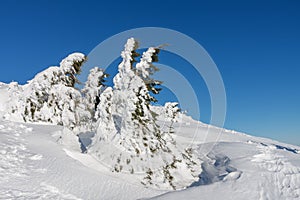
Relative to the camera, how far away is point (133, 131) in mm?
12227

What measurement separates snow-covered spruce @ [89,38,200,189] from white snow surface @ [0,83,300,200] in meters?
0.63

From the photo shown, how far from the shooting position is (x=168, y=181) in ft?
41.2

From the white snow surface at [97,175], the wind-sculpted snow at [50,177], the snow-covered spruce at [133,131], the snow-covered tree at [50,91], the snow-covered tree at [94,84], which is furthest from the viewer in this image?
the snow-covered tree at [50,91]

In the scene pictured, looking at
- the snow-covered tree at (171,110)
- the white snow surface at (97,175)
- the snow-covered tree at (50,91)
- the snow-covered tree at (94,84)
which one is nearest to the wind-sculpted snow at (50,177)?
the white snow surface at (97,175)

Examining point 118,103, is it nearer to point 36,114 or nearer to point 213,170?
point 213,170

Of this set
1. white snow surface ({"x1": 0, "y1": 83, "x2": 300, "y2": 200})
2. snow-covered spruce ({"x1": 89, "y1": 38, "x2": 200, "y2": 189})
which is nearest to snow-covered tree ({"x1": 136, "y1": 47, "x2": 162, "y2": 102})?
snow-covered spruce ({"x1": 89, "y1": 38, "x2": 200, "y2": 189})

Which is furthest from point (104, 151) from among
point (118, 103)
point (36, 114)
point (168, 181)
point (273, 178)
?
point (36, 114)

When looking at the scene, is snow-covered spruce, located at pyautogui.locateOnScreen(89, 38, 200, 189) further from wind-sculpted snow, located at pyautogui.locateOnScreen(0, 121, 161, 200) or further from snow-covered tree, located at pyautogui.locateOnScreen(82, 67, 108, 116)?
snow-covered tree, located at pyautogui.locateOnScreen(82, 67, 108, 116)

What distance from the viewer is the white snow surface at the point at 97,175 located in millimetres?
6477

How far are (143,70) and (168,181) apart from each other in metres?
5.24

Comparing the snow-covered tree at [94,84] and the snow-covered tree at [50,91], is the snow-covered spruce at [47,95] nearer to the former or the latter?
the snow-covered tree at [50,91]

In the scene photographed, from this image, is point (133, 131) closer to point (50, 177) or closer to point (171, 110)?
point (50, 177)

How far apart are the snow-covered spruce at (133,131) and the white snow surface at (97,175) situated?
2.06 feet

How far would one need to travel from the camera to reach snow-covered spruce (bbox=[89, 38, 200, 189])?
12.2 meters
